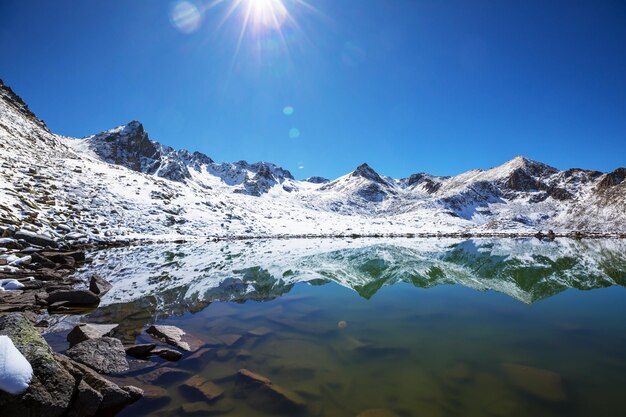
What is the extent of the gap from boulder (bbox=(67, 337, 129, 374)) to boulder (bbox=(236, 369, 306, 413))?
3442 mm

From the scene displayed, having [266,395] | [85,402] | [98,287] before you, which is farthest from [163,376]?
→ [98,287]

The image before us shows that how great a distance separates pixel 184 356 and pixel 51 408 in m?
3.73

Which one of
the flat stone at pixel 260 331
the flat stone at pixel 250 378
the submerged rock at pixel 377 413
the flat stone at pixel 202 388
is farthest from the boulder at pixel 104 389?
the submerged rock at pixel 377 413

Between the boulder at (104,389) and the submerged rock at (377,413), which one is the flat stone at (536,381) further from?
the boulder at (104,389)

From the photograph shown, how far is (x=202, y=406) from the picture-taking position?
683 centimetres

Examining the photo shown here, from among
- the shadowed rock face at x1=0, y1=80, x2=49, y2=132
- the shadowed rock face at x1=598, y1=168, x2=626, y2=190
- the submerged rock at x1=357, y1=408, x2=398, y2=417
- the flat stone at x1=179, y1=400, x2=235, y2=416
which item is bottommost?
the flat stone at x1=179, y1=400, x2=235, y2=416

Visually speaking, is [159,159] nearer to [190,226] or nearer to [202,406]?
[190,226]

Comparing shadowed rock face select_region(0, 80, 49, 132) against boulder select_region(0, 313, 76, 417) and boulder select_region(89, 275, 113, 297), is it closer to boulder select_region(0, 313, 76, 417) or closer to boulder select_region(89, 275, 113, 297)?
boulder select_region(89, 275, 113, 297)

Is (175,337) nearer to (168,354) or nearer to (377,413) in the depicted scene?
(168,354)

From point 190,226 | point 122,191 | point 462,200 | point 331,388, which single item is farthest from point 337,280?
point 462,200

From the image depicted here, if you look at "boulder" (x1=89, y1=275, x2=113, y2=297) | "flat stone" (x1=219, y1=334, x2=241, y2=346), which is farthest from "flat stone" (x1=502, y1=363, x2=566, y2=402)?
"boulder" (x1=89, y1=275, x2=113, y2=297)

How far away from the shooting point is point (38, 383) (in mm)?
5879

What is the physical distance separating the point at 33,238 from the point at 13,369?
32377 millimetres

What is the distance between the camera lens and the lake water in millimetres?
6945
